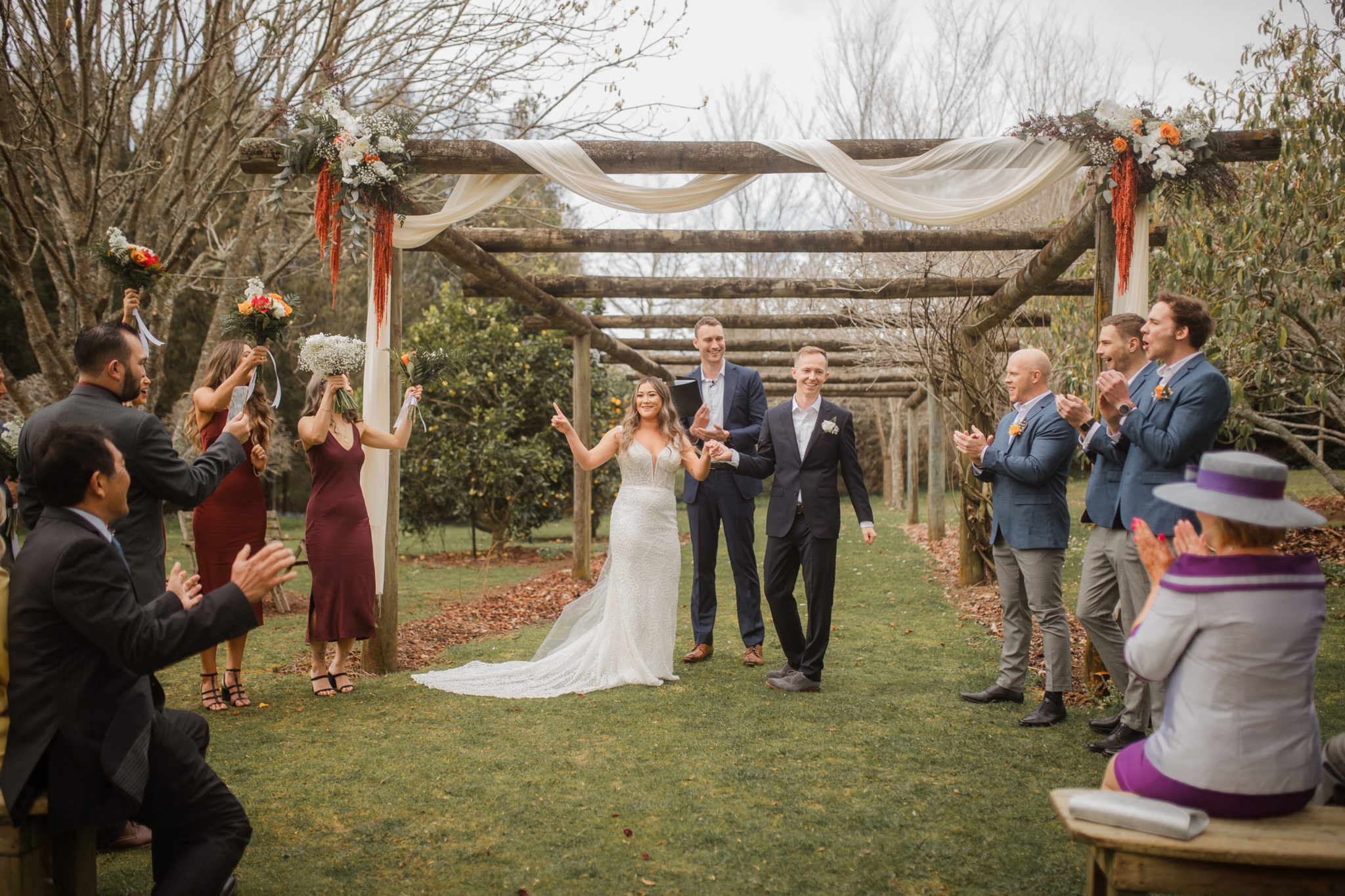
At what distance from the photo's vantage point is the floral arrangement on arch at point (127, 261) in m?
4.61

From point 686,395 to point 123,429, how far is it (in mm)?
3900

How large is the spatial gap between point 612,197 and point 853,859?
14.8 ft

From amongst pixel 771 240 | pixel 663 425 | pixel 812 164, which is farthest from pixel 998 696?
pixel 771 240

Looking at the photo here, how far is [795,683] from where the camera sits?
5.57 m

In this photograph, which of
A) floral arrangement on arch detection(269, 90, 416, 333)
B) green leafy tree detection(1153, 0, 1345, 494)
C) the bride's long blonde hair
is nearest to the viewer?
floral arrangement on arch detection(269, 90, 416, 333)

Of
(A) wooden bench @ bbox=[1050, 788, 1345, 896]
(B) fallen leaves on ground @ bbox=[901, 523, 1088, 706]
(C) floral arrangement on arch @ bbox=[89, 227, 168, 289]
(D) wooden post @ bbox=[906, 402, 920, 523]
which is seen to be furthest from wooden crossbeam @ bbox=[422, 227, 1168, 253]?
(D) wooden post @ bbox=[906, 402, 920, 523]

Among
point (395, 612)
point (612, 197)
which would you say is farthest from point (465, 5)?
point (395, 612)

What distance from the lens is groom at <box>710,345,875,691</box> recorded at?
5.55 metres

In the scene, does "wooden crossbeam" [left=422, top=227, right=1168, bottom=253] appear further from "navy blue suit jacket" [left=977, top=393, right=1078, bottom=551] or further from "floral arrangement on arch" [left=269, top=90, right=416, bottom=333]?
"navy blue suit jacket" [left=977, top=393, right=1078, bottom=551]

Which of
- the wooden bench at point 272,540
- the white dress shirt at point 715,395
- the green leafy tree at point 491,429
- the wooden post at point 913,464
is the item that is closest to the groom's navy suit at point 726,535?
the white dress shirt at point 715,395

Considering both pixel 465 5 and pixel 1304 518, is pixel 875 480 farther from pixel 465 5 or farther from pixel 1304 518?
pixel 1304 518

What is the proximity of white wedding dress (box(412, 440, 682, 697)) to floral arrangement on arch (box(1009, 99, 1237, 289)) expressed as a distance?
327 centimetres

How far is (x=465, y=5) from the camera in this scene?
360 inches

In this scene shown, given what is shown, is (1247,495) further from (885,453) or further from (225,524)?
(885,453)
